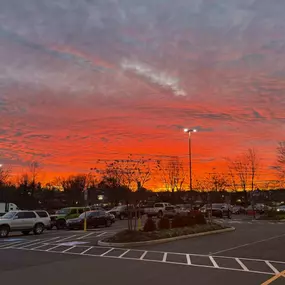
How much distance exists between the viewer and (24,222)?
26906mm

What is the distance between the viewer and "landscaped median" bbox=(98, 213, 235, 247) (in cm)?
1806

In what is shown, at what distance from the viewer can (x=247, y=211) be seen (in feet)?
196

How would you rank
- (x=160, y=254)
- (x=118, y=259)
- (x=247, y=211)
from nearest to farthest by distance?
1. (x=118, y=259)
2. (x=160, y=254)
3. (x=247, y=211)

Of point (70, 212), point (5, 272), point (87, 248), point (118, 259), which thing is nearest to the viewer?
point (5, 272)

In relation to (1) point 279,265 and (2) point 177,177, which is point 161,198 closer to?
(2) point 177,177

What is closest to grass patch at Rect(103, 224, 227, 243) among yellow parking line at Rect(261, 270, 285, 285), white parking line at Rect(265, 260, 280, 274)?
white parking line at Rect(265, 260, 280, 274)

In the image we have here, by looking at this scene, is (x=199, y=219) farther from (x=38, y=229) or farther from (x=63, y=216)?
(x=63, y=216)

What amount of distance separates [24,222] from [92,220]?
7182 millimetres

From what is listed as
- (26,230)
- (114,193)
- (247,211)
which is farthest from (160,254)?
(114,193)

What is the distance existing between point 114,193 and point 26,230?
4660 centimetres

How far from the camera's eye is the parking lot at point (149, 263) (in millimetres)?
10336

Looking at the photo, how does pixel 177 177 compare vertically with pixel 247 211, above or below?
above

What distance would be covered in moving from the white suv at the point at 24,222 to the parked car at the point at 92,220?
2769 mm

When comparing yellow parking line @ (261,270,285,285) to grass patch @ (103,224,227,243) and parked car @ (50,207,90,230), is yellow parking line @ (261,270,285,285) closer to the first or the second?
grass patch @ (103,224,227,243)
